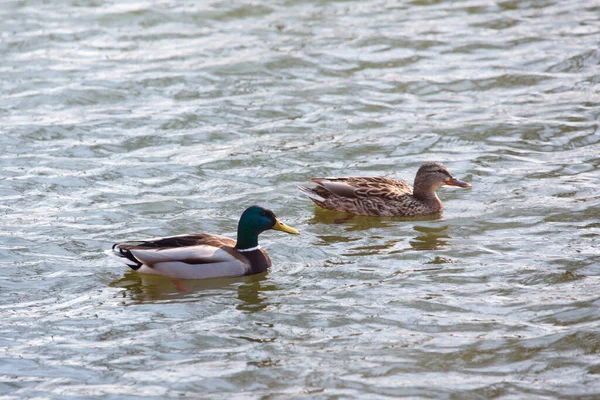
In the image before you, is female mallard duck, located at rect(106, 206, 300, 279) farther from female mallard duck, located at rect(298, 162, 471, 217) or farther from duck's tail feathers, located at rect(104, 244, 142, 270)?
female mallard duck, located at rect(298, 162, 471, 217)

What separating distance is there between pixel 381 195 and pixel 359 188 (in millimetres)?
262

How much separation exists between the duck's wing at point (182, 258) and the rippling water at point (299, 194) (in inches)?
5.8

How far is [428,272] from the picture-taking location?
10.0 metres

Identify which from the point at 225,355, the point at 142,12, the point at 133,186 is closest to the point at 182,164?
the point at 133,186

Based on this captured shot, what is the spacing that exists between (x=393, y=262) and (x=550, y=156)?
13.1ft

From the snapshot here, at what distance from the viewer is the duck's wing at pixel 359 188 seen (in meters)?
12.1

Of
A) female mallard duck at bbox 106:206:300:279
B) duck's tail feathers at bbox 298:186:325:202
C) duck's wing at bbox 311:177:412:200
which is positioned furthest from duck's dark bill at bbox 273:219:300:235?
duck's wing at bbox 311:177:412:200

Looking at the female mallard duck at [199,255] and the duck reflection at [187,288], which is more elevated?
the female mallard duck at [199,255]

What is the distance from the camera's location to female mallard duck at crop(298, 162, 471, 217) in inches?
475

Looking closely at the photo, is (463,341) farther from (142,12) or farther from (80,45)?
(142,12)

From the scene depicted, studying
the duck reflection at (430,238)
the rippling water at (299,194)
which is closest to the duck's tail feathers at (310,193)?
the rippling water at (299,194)

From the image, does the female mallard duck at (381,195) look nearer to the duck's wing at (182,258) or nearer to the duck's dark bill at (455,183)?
the duck's dark bill at (455,183)

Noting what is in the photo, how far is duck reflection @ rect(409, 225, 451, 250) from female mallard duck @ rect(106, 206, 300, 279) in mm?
1725

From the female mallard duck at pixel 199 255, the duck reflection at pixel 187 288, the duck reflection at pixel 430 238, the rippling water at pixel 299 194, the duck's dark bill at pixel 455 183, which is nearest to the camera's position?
the rippling water at pixel 299 194
